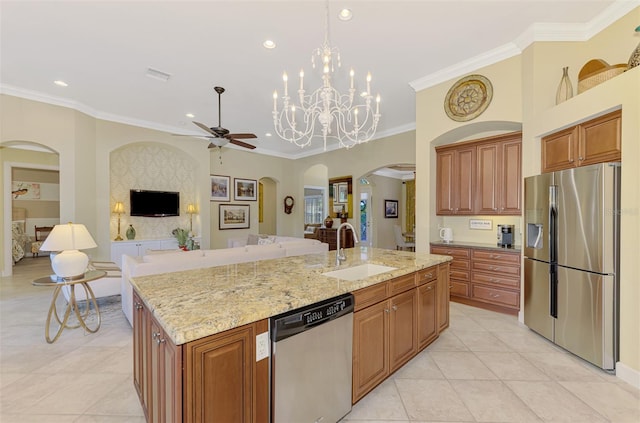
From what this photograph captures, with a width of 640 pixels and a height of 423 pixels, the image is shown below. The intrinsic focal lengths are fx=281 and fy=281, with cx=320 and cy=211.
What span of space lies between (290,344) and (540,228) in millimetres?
2973

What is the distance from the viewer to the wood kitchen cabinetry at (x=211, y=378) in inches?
44.0

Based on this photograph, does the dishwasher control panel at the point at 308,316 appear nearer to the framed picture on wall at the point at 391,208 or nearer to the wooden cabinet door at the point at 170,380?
the wooden cabinet door at the point at 170,380

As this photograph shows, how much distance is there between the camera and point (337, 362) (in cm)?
168

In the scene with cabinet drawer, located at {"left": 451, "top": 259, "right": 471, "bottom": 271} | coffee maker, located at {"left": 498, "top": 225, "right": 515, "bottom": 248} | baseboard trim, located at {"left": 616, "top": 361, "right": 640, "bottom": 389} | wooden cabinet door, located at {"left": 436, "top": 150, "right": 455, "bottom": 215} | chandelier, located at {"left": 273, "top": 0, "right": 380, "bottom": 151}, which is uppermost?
chandelier, located at {"left": 273, "top": 0, "right": 380, "bottom": 151}

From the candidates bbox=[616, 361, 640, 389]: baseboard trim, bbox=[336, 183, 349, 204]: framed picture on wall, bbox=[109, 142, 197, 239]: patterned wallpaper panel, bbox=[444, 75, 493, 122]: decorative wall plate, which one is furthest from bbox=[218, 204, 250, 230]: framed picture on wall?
bbox=[616, 361, 640, 389]: baseboard trim

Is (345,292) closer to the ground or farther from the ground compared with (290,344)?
farther from the ground

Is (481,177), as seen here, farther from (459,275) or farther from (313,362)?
(313,362)

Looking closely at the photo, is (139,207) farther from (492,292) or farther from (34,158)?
(492,292)

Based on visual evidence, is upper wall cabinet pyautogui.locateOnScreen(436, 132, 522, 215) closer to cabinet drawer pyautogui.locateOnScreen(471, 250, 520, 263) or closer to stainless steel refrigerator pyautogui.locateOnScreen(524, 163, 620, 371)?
cabinet drawer pyautogui.locateOnScreen(471, 250, 520, 263)

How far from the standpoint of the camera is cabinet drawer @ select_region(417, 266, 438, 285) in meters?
2.48

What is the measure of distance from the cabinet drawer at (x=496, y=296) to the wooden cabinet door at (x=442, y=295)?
1.16 meters

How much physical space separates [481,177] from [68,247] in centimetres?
512

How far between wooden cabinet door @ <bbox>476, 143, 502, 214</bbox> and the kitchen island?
2.44m

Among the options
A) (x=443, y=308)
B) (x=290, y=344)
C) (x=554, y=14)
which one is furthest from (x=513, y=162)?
(x=290, y=344)
